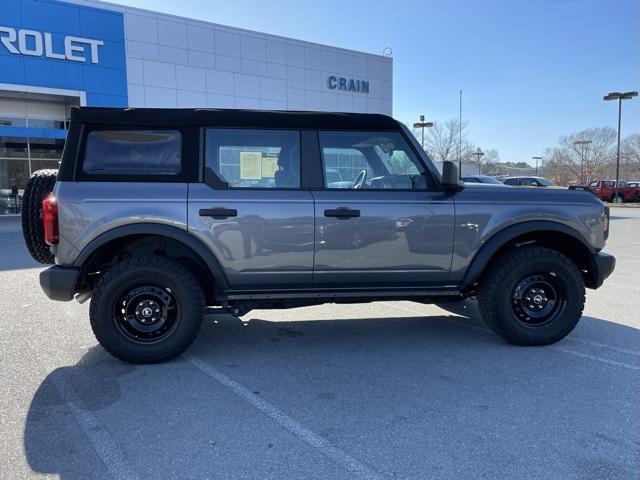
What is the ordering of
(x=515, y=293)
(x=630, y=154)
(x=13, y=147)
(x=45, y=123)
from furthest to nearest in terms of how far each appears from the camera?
1. (x=630, y=154)
2. (x=45, y=123)
3. (x=13, y=147)
4. (x=515, y=293)

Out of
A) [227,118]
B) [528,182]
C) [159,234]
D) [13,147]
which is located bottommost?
[159,234]

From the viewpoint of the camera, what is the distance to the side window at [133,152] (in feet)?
12.6

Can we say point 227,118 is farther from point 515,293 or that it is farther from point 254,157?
point 515,293

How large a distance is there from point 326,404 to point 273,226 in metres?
1.43

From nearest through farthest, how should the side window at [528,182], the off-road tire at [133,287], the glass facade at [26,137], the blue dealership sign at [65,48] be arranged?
1. the off-road tire at [133,287]
2. the blue dealership sign at [65,48]
3. the glass facade at [26,137]
4. the side window at [528,182]

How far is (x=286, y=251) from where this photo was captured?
394cm

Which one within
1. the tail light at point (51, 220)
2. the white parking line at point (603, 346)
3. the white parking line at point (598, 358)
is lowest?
the white parking line at point (598, 358)

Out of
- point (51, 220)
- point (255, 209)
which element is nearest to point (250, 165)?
point (255, 209)

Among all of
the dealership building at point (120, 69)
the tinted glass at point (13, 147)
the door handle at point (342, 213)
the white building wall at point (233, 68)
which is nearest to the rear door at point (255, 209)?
the door handle at point (342, 213)

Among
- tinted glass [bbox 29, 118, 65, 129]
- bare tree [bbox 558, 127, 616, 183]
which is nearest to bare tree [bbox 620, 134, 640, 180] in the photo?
bare tree [bbox 558, 127, 616, 183]

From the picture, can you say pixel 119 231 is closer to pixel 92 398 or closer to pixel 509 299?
pixel 92 398

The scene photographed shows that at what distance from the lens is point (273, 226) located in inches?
153

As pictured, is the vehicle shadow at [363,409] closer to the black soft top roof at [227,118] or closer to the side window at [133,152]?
the side window at [133,152]

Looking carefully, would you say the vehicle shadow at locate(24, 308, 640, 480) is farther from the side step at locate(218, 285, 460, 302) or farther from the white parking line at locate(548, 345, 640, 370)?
the side step at locate(218, 285, 460, 302)
